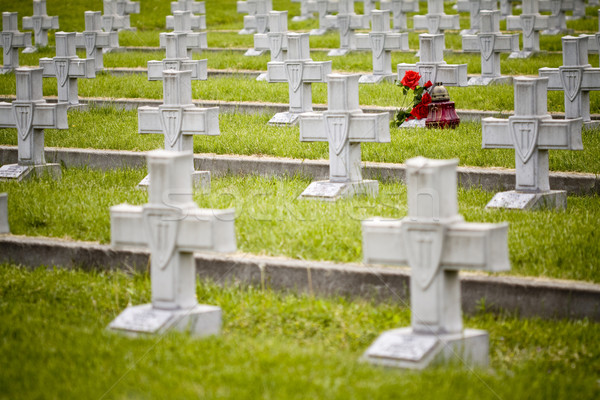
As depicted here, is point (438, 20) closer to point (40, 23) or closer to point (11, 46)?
point (11, 46)

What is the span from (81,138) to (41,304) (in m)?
5.65

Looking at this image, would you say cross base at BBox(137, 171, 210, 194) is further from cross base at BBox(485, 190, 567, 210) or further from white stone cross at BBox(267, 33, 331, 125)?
white stone cross at BBox(267, 33, 331, 125)

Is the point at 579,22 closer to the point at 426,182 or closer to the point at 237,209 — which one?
the point at 237,209

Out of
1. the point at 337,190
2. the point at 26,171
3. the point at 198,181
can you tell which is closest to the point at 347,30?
the point at 26,171

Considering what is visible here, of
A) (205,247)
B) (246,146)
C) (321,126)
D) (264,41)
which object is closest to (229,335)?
(205,247)

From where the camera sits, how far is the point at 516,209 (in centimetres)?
848

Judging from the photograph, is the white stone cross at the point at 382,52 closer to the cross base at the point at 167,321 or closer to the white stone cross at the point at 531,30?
the white stone cross at the point at 531,30

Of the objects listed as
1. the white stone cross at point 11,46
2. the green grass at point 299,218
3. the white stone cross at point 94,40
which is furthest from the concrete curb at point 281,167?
the white stone cross at point 11,46

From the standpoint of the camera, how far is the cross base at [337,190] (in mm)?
8916

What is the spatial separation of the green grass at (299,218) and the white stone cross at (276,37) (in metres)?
6.07

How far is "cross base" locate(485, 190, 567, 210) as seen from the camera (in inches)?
339

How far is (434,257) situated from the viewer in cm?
525

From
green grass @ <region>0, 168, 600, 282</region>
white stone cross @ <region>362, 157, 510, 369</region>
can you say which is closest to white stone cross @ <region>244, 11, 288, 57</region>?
green grass @ <region>0, 168, 600, 282</region>

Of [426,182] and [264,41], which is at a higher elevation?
[264,41]
